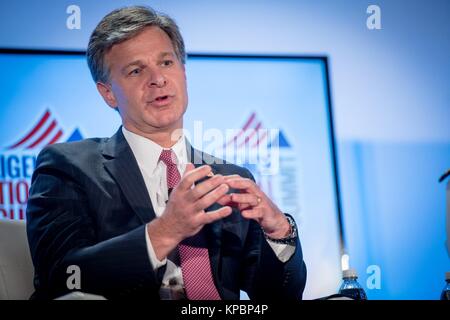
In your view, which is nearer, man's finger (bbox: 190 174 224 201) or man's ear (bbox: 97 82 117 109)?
man's finger (bbox: 190 174 224 201)

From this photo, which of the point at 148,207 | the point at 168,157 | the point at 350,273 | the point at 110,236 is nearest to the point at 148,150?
the point at 168,157

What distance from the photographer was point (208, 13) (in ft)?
9.32

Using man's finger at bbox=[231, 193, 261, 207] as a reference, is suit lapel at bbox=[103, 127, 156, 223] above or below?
above

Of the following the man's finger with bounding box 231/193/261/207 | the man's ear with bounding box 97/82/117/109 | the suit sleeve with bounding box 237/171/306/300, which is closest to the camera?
the man's finger with bounding box 231/193/261/207

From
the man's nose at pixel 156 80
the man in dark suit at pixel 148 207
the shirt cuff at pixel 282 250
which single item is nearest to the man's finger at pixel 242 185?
the man in dark suit at pixel 148 207

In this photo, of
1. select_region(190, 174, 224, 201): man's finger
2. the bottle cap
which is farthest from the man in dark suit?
the bottle cap

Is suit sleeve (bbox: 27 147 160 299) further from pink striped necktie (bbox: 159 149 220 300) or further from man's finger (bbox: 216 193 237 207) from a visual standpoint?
man's finger (bbox: 216 193 237 207)

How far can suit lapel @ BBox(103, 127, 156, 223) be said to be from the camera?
2492 mm

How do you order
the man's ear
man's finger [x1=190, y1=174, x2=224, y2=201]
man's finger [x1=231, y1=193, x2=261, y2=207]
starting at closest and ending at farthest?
man's finger [x1=190, y1=174, x2=224, y2=201] → man's finger [x1=231, y1=193, x2=261, y2=207] → the man's ear

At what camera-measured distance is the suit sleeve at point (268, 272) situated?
2518mm

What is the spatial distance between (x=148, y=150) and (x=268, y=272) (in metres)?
0.54

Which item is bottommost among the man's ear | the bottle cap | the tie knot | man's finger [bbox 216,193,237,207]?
the bottle cap

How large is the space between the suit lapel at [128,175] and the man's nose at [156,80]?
201 mm

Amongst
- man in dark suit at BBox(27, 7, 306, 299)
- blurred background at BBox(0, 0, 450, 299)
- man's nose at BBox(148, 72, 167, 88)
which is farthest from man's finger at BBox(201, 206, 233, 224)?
blurred background at BBox(0, 0, 450, 299)
